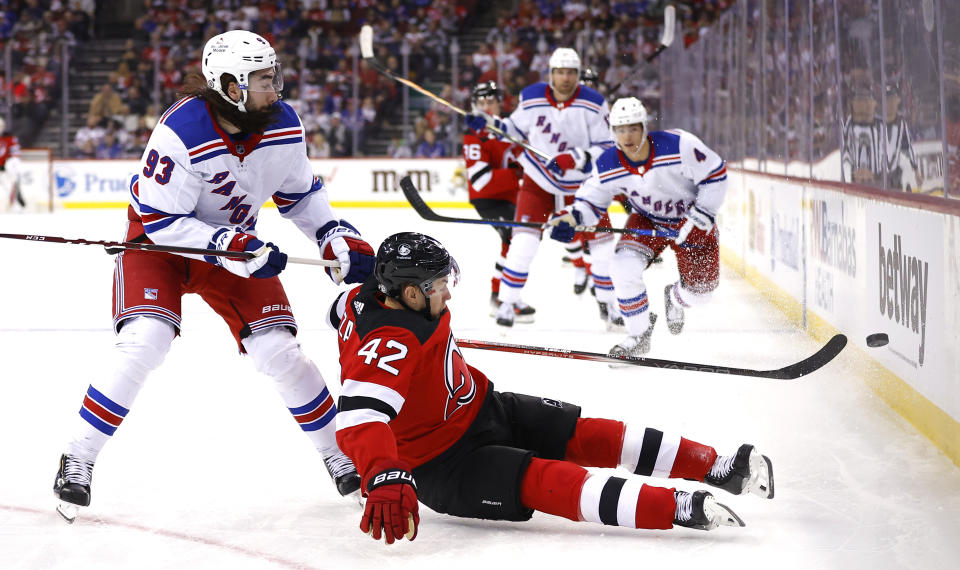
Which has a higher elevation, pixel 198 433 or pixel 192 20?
pixel 192 20

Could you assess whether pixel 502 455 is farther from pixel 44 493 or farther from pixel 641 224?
pixel 641 224

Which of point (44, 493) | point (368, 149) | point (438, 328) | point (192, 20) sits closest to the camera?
point (438, 328)

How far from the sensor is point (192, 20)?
1703 centimetres

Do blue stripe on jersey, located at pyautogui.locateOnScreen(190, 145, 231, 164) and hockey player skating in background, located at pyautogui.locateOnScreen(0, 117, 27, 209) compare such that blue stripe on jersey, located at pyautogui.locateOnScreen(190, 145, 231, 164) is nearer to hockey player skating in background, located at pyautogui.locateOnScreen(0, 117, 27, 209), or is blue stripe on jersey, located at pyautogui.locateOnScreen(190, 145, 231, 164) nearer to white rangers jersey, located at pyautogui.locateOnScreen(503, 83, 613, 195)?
white rangers jersey, located at pyautogui.locateOnScreen(503, 83, 613, 195)

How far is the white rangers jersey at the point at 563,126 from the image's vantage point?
5836 millimetres

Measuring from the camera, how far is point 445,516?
266 centimetres

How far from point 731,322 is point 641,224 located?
1.15m

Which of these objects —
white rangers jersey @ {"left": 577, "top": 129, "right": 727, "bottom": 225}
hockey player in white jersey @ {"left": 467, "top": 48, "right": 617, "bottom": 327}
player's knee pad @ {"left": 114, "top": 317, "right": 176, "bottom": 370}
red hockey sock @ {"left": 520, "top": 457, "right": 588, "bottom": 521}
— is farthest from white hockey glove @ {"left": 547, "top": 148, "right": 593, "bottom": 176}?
red hockey sock @ {"left": 520, "top": 457, "right": 588, "bottom": 521}

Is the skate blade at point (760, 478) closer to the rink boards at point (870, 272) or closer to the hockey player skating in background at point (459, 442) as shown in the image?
the hockey player skating in background at point (459, 442)

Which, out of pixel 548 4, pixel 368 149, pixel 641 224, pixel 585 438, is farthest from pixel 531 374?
pixel 548 4

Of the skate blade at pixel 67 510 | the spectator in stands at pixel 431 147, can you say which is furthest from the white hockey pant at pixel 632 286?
the spectator in stands at pixel 431 147

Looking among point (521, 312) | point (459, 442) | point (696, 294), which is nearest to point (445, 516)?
point (459, 442)

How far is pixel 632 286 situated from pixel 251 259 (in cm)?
233

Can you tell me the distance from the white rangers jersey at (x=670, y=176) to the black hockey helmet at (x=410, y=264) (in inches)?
91.6
